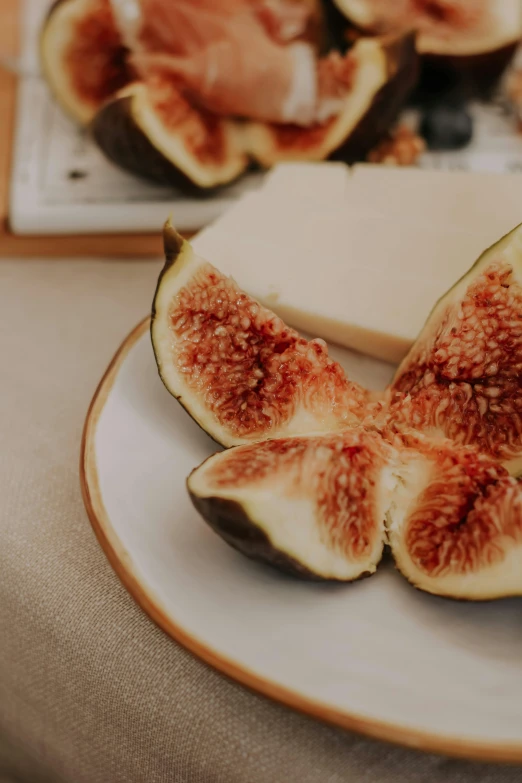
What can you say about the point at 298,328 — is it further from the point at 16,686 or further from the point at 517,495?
the point at 16,686

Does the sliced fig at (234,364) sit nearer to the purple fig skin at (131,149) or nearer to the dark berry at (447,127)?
the purple fig skin at (131,149)

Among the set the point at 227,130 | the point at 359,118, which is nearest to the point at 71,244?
the point at 227,130

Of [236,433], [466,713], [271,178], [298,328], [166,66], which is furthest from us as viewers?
[166,66]

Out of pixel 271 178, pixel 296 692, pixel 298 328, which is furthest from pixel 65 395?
pixel 296 692

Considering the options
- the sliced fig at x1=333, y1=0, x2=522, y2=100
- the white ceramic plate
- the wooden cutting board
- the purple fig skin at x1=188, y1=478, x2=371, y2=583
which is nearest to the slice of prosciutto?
the sliced fig at x1=333, y1=0, x2=522, y2=100

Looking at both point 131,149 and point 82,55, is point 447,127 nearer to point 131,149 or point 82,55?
point 131,149

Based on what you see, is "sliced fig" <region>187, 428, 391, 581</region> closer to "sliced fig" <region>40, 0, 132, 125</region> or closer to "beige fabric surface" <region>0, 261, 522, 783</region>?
"beige fabric surface" <region>0, 261, 522, 783</region>

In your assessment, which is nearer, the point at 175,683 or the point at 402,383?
the point at 175,683
